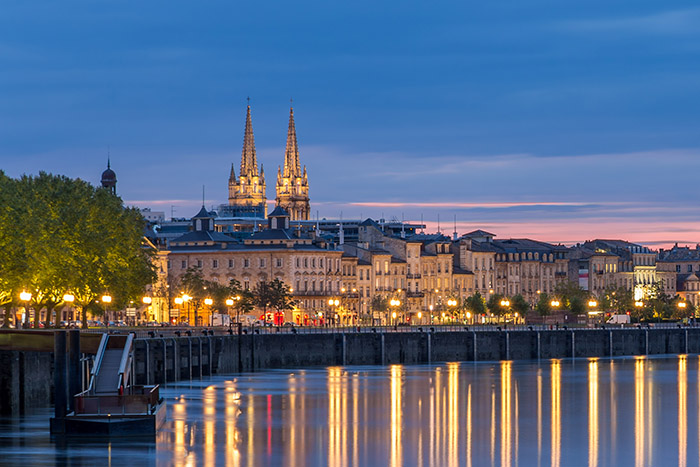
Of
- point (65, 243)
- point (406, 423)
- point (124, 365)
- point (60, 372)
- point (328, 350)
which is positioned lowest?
point (406, 423)

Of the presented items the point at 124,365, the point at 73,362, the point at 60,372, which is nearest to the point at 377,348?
the point at 124,365

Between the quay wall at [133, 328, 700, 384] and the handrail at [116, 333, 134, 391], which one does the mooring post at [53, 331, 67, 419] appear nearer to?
the handrail at [116, 333, 134, 391]

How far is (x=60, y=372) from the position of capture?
Result: 73750mm

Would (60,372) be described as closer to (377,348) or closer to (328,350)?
(328,350)

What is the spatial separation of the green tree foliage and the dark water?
9852 mm

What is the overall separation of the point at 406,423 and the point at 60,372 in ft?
71.0

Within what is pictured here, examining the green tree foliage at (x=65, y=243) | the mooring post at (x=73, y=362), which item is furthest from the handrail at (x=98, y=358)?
the green tree foliage at (x=65, y=243)

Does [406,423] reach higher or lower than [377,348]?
lower

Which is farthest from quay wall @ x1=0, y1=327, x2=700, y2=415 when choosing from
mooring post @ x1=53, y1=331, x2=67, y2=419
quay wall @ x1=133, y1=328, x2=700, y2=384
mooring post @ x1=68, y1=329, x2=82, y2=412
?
mooring post @ x1=53, y1=331, x2=67, y2=419

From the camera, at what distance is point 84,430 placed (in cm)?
7319

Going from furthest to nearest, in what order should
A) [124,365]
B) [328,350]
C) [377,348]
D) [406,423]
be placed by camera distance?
1. [377,348]
2. [328,350]
3. [406,423]
4. [124,365]

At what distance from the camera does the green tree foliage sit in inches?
4242

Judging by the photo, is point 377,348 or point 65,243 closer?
point 65,243

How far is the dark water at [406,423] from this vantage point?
73.2 metres
